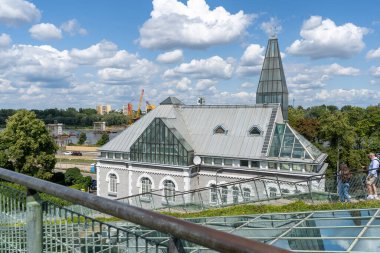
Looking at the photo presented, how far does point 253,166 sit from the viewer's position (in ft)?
97.6

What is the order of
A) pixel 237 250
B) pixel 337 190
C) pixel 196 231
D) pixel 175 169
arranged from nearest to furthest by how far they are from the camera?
pixel 237 250, pixel 196 231, pixel 337 190, pixel 175 169

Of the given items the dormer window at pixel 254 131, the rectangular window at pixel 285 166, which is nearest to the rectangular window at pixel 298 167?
the rectangular window at pixel 285 166

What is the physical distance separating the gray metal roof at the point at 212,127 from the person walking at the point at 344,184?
1371 centimetres

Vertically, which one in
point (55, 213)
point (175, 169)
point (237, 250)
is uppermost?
point (237, 250)

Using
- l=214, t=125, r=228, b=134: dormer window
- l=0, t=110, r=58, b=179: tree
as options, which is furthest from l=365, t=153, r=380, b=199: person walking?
l=0, t=110, r=58, b=179: tree

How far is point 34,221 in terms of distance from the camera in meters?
3.22

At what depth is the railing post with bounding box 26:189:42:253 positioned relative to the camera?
10.5ft

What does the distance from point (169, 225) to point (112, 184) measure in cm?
3492

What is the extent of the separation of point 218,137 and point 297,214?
23.6 m

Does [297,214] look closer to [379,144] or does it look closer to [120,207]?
[120,207]

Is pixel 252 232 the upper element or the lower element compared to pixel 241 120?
lower

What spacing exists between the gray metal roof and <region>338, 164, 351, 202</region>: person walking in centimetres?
1371

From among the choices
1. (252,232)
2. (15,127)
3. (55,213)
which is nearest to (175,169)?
(15,127)

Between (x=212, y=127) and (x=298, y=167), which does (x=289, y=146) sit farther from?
(x=212, y=127)
